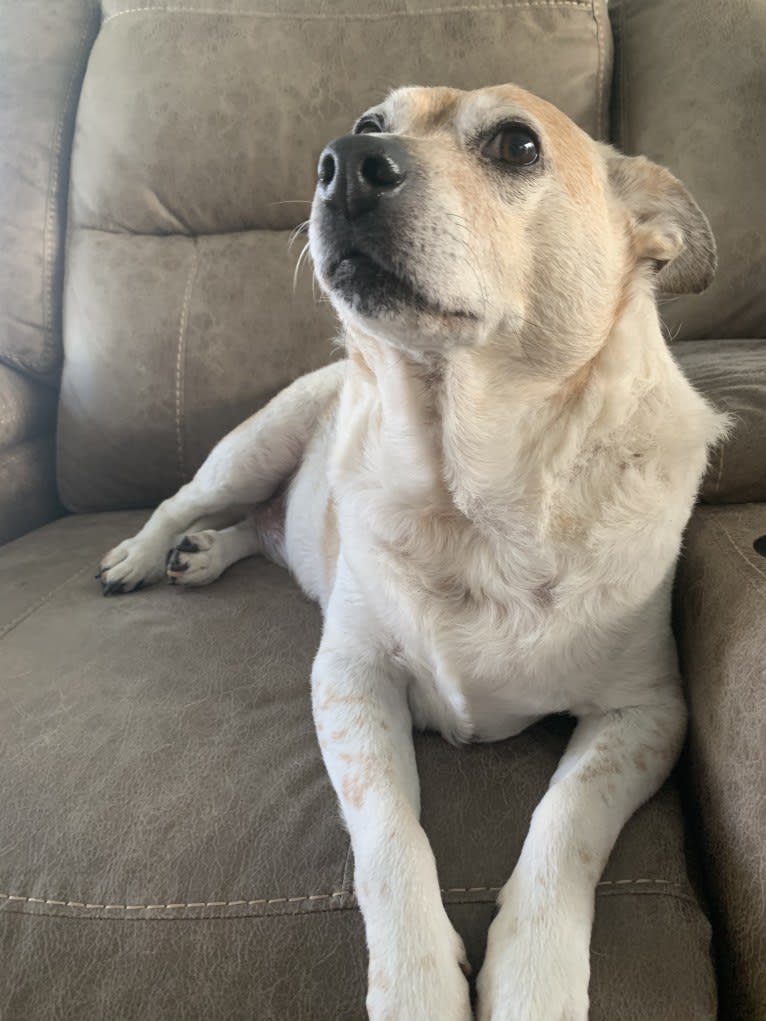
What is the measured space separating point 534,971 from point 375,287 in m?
0.81

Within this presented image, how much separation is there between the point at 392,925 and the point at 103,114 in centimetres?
206

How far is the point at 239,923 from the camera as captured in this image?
83 centimetres

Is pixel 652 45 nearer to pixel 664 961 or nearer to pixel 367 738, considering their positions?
pixel 367 738

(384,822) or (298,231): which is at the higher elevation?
(298,231)

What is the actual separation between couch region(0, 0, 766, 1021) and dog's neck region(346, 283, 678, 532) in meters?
0.27

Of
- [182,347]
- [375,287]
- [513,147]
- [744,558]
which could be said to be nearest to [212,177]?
[182,347]

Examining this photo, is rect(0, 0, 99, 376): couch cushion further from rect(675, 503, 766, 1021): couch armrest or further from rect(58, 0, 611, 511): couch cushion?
rect(675, 503, 766, 1021): couch armrest

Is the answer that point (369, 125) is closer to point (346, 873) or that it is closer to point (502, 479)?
point (502, 479)

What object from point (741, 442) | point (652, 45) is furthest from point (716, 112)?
point (741, 442)

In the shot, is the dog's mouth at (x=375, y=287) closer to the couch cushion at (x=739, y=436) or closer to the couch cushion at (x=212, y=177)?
the couch cushion at (x=739, y=436)

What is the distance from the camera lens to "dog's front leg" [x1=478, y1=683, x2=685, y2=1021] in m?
0.77

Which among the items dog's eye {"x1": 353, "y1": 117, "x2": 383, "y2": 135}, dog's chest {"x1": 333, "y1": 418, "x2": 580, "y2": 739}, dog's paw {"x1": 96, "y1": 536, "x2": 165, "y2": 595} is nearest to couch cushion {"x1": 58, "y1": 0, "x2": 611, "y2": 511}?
dog's paw {"x1": 96, "y1": 536, "x2": 165, "y2": 595}

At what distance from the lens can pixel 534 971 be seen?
78 centimetres

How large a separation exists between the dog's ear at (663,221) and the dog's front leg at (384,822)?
744 mm
